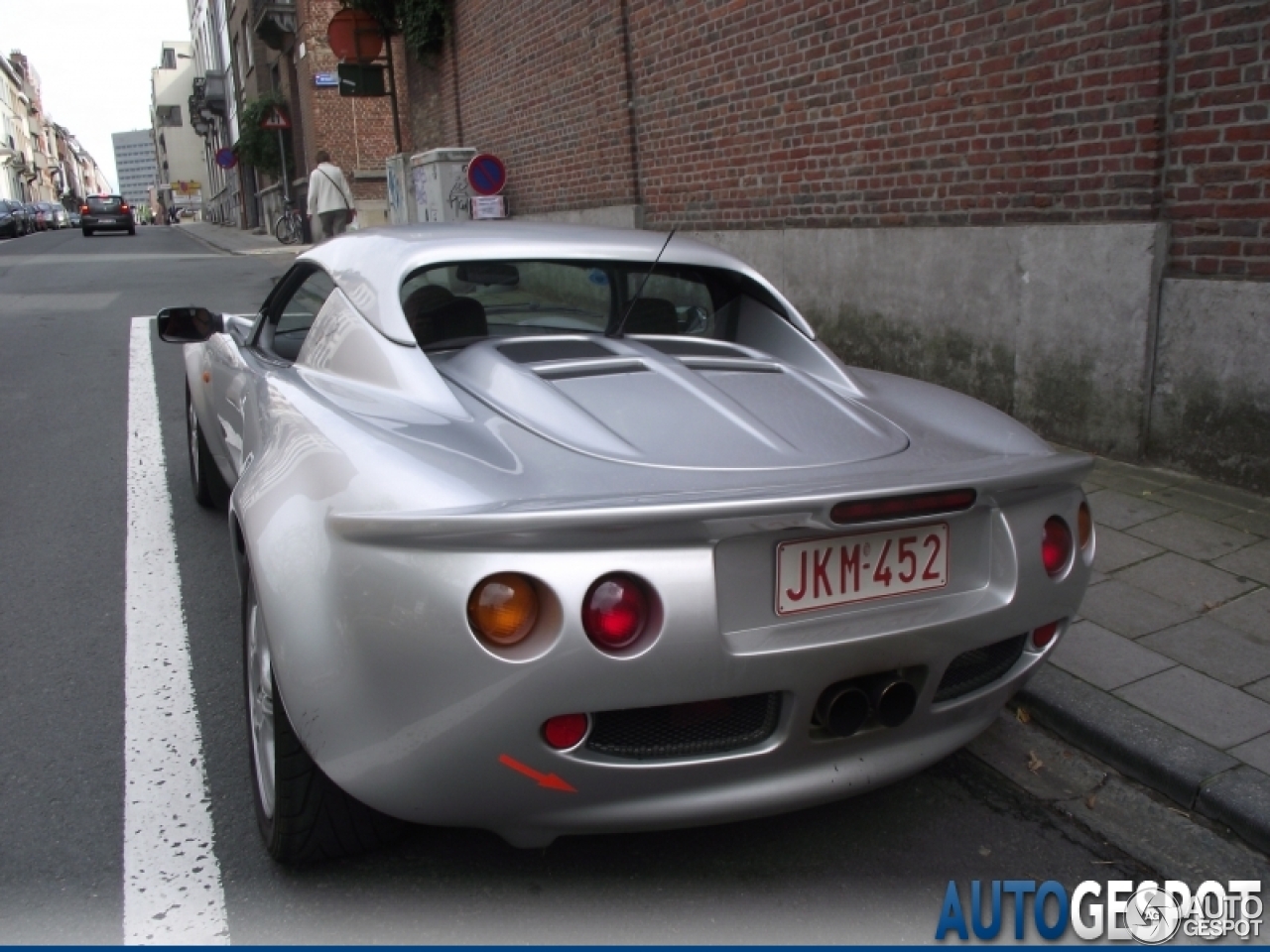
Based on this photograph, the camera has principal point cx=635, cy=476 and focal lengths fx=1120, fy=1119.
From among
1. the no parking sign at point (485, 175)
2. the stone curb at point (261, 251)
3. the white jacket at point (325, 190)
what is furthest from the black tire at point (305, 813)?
the stone curb at point (261, 251)

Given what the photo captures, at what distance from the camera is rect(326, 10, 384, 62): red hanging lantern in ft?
55.9

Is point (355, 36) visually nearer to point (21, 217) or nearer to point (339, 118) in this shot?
point (339, 118)

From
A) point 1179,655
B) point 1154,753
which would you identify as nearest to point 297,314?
point 1154,753

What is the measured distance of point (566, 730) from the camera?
2.01m

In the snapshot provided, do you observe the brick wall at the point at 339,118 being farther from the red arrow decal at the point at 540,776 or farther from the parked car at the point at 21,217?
the red arrow decal at the point at 540,776

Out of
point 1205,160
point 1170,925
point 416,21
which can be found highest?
point 416,21

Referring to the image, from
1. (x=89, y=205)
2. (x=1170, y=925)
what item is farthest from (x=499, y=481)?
(x=89, y=205)

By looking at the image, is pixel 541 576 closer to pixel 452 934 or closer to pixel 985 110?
pixel 452 934

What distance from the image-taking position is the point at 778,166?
7.99 meters

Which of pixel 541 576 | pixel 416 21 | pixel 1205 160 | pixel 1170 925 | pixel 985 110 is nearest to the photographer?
pixel 541 576

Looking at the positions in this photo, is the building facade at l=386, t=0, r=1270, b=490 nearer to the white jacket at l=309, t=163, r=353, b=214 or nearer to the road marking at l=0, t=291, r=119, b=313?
the road marking at l=0, t=291, r=119, b=313

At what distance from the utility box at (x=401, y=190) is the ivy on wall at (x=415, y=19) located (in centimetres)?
161

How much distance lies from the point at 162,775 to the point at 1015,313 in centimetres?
462

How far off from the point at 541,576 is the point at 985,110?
5012 millimetres
